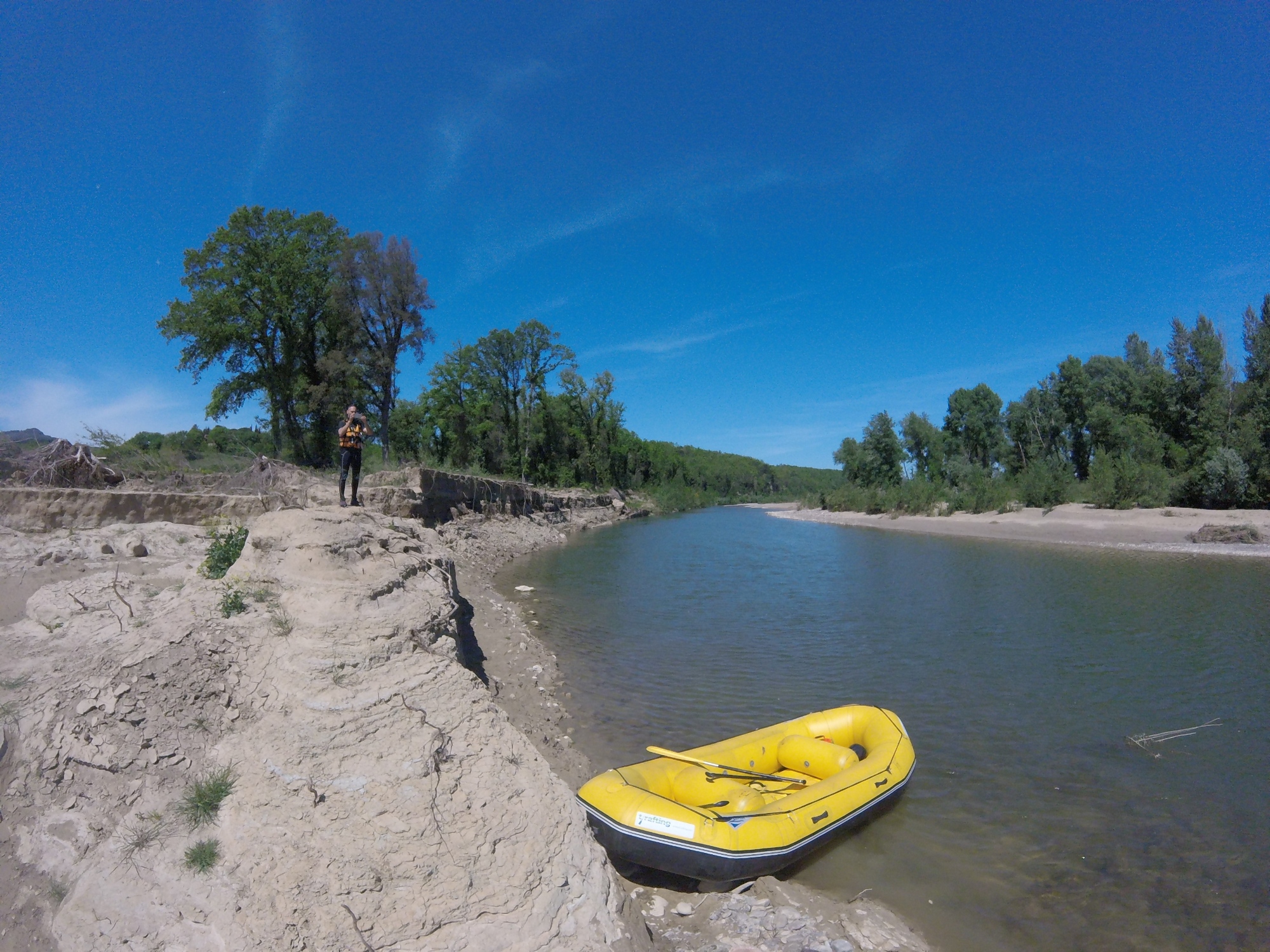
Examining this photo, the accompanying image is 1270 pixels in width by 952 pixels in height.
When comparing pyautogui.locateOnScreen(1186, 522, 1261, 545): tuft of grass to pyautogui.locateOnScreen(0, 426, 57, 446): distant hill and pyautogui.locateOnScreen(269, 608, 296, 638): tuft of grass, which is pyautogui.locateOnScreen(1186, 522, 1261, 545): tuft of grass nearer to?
pyautogui.locateOnScreen(269, 608, 296, 638): tuft of grass

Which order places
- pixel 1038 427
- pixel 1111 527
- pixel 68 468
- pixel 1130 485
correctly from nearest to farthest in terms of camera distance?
pixel 68 468 < pixel 1111 527 < pixel 1130 485 < pixel 1038 427

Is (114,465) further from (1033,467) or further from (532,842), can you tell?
(1033,467)

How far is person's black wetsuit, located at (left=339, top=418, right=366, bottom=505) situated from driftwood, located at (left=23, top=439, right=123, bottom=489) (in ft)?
17.9

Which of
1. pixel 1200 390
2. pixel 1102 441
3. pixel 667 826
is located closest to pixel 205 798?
pixel 667 826

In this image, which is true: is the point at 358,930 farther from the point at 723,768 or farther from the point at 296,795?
the point at 723,768

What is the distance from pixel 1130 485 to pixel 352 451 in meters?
41.5

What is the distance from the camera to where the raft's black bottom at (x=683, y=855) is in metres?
4.61

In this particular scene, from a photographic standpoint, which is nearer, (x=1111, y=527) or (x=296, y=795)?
(x=296, y=795)

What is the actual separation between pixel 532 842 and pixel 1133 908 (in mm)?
4840

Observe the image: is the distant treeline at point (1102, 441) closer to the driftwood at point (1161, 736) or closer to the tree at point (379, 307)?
the driftwood at point (1161, 736)

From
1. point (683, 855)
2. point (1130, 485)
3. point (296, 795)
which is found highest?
point (1130, 485)

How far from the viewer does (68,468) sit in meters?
10.6

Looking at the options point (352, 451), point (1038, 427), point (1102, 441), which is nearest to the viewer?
point (352, 451)

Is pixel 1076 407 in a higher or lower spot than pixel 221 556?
higher
